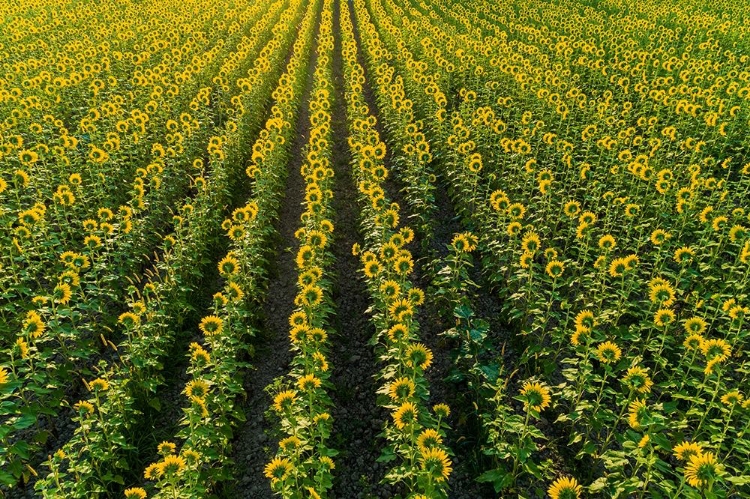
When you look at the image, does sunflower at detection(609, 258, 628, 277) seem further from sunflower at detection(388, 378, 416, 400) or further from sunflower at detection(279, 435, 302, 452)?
sunflower at detection(279, 435, 302, 452)

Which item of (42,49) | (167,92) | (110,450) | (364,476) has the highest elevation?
(42,49)

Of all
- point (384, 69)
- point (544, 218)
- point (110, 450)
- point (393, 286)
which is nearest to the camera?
point (110, 450)

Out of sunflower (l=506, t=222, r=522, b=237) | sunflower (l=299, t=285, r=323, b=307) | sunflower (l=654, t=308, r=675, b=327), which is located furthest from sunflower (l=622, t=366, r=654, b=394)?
sunflower (l=299, t=285, r=323, b=307)

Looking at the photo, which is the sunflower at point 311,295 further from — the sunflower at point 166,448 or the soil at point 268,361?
the sunflower at point 166,448

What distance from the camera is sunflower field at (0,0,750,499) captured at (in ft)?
14.5

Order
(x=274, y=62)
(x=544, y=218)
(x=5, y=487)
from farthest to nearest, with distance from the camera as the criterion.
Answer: (x=274, y=62) < (x=544, y=218) < (x=5, y=487)

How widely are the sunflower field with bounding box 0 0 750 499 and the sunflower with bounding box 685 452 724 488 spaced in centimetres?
2

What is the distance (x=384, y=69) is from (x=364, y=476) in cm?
1309

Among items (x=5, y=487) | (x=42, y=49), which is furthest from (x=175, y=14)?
(x=5, y=487)

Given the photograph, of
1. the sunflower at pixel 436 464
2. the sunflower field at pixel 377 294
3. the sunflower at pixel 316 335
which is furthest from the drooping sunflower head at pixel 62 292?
the sunflower at pixel 436 464

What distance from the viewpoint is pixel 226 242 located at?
28.4ft

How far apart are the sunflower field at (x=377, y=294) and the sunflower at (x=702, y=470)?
0.02 meters

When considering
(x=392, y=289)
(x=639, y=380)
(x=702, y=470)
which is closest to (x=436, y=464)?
(x=702, y=470)

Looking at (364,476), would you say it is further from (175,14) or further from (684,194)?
(175,14)
